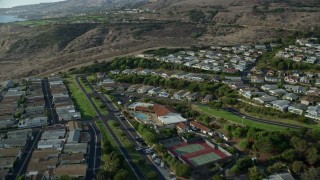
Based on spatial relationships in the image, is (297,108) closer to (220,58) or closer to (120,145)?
(120,145)

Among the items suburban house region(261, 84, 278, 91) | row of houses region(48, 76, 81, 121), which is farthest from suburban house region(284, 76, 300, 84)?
row of houses region(48, 76, 81, 121)

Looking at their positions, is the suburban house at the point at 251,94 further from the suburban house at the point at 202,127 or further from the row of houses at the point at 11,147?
the row of houses at the point at 11,147

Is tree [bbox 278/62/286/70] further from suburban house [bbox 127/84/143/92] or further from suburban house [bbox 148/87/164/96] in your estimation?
suburban house [bbox 127/84/143/92]

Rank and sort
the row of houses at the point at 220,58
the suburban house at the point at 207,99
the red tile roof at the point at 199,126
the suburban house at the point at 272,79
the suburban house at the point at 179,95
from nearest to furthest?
1. the red tile roof at the point at 199,126
2. the suburban house at the point at 207,99
3. the suburban house at the point at 179,95
4. the suburban house at the point at 272,79
5. the row of houses at the point at 220,58

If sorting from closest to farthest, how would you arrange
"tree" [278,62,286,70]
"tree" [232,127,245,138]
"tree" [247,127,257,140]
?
1. "tree" [247,127,257,140]
2. "tree" [232,127,245,138]
3. "tree" [278,62,286,70]

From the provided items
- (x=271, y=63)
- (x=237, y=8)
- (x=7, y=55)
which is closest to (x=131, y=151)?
(x=271, y=63)

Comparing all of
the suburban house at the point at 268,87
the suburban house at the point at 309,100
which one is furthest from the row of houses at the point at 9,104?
the suburban house at the point at 309,100

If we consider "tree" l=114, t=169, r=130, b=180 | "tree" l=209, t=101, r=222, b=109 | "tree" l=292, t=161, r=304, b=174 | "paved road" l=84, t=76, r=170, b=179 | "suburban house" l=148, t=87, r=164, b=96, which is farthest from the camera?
"suburban house" l=148, t=87, r=164, b=96
